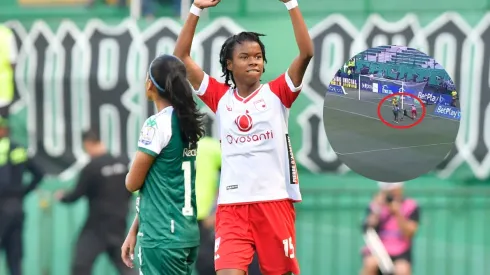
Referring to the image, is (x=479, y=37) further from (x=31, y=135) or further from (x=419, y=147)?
(x=31, y=135)

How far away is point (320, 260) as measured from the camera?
8797mm

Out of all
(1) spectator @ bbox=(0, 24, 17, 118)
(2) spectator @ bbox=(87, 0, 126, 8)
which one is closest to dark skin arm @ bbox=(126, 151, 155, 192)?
(1) spectator @ bbox=(0, 24, 17, 118)

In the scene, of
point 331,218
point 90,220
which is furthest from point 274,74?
point 90,220

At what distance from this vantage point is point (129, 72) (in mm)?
8711

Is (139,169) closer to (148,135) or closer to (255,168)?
(148,135)

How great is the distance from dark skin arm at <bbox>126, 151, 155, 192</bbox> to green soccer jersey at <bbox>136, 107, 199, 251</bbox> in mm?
26

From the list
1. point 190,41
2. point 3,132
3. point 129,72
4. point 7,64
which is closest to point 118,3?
point 129,72

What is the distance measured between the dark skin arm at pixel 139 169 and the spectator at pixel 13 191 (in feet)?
11.5

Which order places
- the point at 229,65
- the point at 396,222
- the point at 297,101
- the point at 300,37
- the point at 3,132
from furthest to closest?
the point at 3,132, the point at 297,101, the point at 396,222, the point at 229,65, the point at 300,37

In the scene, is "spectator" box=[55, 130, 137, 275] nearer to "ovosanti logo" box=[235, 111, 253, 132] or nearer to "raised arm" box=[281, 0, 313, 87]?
"ovosanti logo" box=[235, 111, 253, 132]

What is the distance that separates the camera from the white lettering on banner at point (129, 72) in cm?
834

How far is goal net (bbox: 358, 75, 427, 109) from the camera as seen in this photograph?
6.20 m

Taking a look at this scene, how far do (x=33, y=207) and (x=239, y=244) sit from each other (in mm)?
3518

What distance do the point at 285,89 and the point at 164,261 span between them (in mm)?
1185
